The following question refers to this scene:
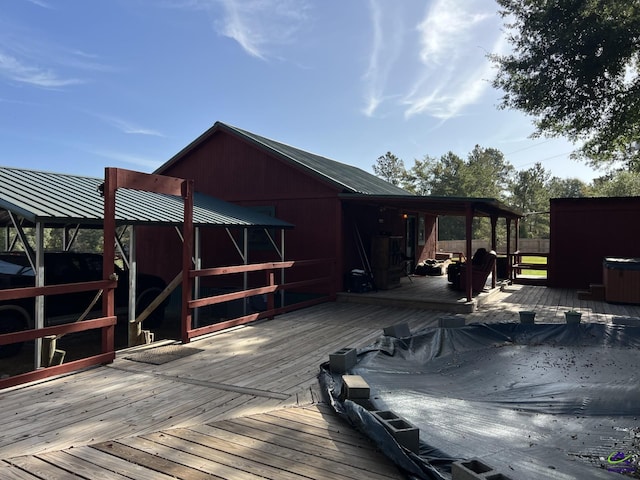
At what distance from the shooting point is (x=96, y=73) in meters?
20.3

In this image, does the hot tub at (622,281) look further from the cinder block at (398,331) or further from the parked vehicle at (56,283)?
the parked vehicle at (56,283)

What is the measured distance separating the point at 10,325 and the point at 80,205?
2142 millimetres

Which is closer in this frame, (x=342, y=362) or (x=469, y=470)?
(x=469, y=470)

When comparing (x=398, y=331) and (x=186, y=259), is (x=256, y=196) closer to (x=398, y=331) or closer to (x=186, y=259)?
(x=186, y=259)

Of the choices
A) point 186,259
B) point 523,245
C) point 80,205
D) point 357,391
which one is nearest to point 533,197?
point 523,245

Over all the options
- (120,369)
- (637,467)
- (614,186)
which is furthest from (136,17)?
(614,186)

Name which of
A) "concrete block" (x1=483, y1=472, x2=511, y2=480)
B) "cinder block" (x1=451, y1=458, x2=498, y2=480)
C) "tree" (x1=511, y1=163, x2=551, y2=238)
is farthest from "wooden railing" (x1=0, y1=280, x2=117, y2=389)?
"tree" (x1=511, y1=163, x2=551, y2=238)

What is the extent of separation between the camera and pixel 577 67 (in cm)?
1097

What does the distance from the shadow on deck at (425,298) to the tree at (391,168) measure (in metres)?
32.0

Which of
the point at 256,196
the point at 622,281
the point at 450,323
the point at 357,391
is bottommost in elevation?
the point at 357,391

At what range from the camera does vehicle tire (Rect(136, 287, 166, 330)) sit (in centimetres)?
829

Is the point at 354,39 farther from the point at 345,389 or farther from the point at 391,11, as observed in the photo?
the point at 345,389

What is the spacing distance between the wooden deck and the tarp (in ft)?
1.01

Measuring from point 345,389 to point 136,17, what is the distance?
889 centimetres
